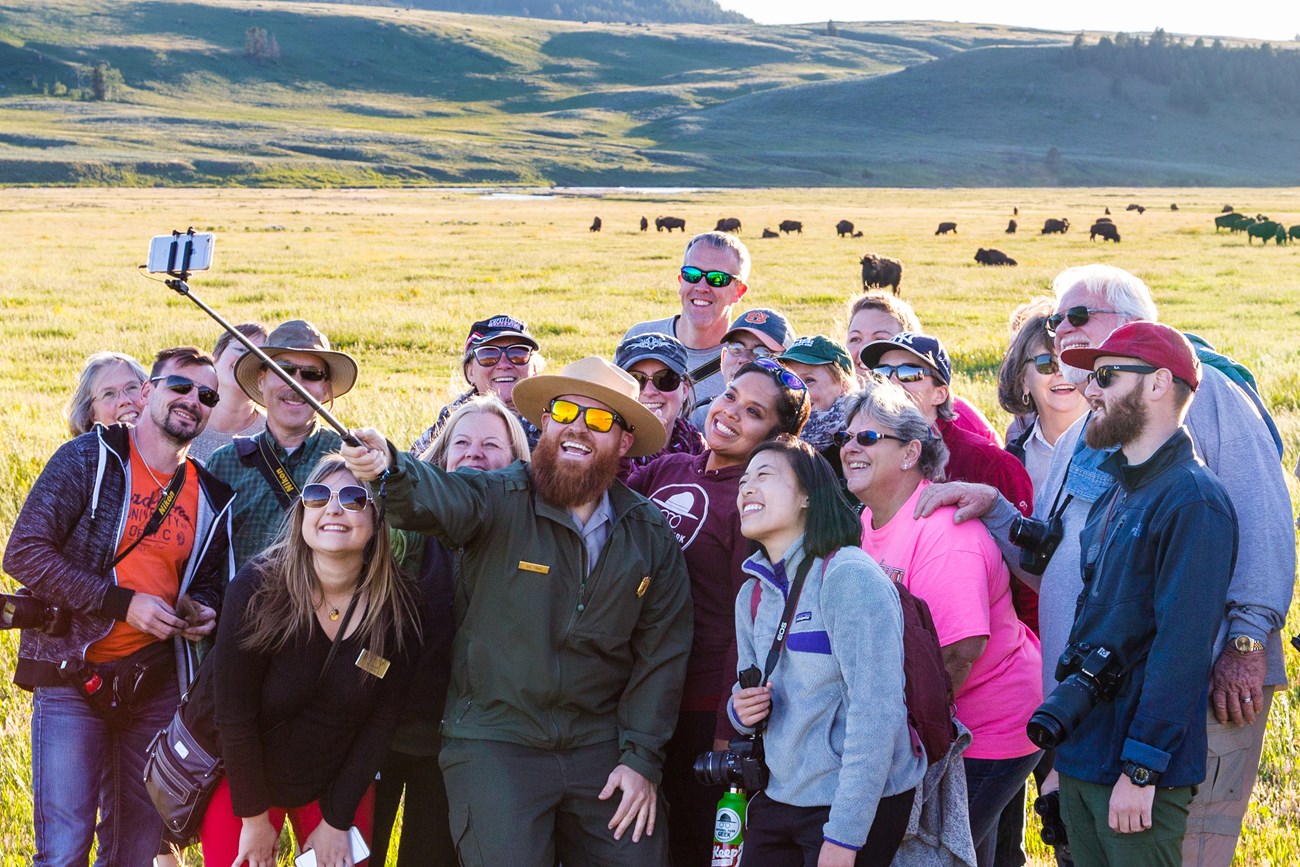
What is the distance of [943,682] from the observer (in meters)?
3.80

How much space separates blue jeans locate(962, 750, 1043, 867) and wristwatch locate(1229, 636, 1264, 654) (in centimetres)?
89

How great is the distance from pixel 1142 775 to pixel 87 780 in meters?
3.78

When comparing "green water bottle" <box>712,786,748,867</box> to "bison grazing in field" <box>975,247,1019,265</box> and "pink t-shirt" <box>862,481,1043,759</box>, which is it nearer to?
"pink t-shirt" <box>862,481,1043,759</box>

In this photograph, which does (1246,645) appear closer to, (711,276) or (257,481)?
(711,276)

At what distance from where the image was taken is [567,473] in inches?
167

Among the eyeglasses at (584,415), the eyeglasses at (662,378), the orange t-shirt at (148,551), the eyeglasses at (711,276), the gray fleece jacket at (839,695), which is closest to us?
the gray fleece jacket at (839,695)

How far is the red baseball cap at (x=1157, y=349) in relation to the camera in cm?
366

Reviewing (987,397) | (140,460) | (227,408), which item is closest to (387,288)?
(987,397)

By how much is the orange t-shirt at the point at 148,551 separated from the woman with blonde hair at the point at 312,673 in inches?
23.2

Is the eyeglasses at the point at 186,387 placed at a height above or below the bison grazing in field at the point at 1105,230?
below

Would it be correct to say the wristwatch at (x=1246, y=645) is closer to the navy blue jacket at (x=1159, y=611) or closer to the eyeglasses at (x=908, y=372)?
the navy blue jacket at (x=1159, y=611)

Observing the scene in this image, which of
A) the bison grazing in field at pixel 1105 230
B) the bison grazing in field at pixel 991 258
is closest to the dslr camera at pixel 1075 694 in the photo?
the bison grazing in field at pixel 991 258

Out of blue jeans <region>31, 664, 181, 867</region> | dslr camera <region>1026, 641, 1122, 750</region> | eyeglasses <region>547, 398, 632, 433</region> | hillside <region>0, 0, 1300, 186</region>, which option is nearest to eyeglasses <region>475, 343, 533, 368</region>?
eyeglasses <region>547, 398, 632, 433</region>

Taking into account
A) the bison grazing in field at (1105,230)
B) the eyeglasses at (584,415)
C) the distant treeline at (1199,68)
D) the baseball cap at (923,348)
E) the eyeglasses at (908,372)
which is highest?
the distant treeline at (1199,68)
